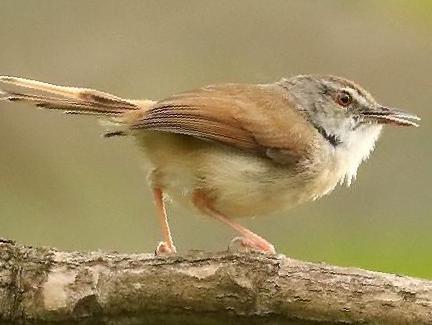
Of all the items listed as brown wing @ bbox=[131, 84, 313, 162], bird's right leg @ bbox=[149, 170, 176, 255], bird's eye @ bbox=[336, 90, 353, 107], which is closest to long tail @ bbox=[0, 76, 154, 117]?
brown wing @ bbox=[131, 84, 313, 162]

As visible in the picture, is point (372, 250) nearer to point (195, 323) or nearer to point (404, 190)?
point (404, 190)

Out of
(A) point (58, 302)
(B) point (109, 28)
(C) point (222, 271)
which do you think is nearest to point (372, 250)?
(C) point (222, 271)

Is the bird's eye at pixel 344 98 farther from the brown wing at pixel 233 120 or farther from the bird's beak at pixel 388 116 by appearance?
the brown wing at pixel 233 120

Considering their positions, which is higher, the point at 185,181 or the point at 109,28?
the point at 109,28

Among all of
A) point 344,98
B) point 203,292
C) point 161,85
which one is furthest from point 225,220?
point 161,85

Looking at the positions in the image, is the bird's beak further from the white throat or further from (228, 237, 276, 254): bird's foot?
(228, 237, 276, 254): bird's foot

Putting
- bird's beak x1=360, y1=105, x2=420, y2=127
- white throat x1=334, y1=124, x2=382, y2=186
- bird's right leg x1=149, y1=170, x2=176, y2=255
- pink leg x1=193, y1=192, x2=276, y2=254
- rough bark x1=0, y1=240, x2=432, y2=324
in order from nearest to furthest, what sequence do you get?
rough bark x1=0, y1=240, x2=432, y2=324, pink leg x1=193, y1=192, x2=276, y2=254, bird's right leg x1=149, y1=170, x2=176, y2=255, white throat x1=334, y1=124, x2=382, y2=186, bird's beak x1=360, y1=105, x2=420, y2=127

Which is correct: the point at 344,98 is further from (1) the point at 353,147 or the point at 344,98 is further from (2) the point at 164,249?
(2) the point at 164,249

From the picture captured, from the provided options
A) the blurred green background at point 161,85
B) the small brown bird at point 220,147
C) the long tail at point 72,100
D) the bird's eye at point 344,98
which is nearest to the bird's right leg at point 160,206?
the small brown bird at point 220,147
